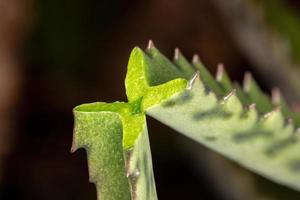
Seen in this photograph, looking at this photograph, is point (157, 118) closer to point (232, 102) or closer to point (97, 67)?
point (232, 102)

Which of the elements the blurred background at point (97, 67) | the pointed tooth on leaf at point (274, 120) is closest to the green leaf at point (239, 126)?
the pointed tooth on leaf at point (274, 120)

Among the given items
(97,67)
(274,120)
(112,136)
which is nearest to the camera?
(112,136)

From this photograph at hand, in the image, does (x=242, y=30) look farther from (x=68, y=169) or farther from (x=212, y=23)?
(x=68, y=169)

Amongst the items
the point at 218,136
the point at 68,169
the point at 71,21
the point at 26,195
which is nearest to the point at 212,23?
the point at 71,21

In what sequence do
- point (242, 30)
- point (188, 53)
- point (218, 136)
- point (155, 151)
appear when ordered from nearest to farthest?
point (218, 136) < point (242, 30) < point (155, 151) < point (188, 53)

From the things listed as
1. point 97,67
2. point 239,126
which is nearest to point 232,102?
point 239,126

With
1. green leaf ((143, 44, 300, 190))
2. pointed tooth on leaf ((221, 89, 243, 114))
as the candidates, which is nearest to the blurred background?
green leaf ((143, 44, 300, 190))
